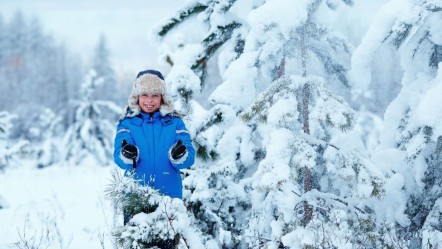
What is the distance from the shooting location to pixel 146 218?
10.4ft

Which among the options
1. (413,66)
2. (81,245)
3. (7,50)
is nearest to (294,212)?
(413,66)

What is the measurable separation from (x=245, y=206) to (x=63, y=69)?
62104 millimetres

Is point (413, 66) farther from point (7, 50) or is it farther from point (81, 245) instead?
point (7, 50)

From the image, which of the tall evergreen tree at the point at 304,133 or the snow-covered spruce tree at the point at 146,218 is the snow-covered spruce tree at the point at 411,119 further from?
the snow-covered spruce tree at the point at 146,218

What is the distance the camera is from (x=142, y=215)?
10.5 ft

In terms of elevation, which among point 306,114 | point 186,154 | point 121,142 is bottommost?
point 306,114

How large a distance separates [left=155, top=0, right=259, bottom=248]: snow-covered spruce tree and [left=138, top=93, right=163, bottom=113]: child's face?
73 centimetres

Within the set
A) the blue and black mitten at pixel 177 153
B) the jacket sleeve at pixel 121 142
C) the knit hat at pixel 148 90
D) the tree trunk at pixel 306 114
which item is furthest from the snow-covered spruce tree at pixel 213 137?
the blue and black mitten at pixel 177 153

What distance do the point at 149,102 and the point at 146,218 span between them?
1.20m

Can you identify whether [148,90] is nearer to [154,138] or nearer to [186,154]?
[154,138]

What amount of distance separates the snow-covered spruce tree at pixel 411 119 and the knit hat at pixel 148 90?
5.98 ft

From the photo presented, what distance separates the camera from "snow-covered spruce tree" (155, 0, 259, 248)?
4805 millimetres

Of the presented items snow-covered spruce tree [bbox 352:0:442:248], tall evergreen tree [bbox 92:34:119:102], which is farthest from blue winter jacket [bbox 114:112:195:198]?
tall evergreen tree [bbox 92:34:119:102]

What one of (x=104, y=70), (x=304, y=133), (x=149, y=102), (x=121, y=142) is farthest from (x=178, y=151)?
(x=104, y=70)
